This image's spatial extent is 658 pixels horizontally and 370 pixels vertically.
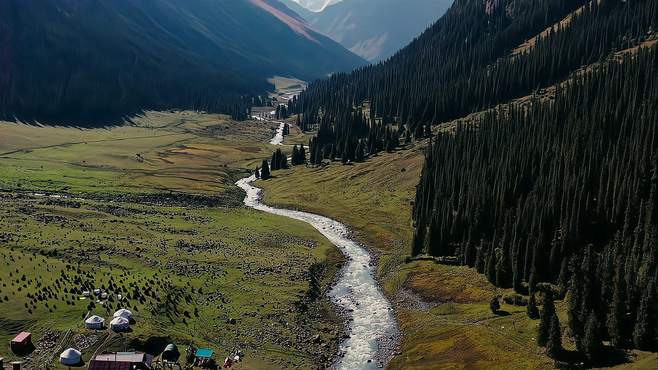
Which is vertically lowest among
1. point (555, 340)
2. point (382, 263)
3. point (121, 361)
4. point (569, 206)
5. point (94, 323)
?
point (121, 361)

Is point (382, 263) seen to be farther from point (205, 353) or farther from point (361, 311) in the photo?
point (205, 353)

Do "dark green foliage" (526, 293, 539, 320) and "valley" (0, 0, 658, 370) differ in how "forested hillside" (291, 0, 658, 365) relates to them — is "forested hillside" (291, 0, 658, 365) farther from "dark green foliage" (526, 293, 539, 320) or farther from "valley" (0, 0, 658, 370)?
"valley" (0, 0, 658, 370)

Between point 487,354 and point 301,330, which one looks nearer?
point 487,354

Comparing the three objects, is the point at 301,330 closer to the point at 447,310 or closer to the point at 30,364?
the point at 447,310

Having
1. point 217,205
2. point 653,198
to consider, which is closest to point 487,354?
point 653,198

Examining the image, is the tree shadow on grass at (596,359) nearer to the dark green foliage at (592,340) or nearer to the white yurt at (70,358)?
the dark green foliage at (592,340)

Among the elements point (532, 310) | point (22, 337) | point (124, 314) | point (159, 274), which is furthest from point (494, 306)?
point (22, 337)

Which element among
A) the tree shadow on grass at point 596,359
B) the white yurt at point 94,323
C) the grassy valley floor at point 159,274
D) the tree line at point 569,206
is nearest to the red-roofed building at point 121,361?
the grassy valley floor at point 159,274
